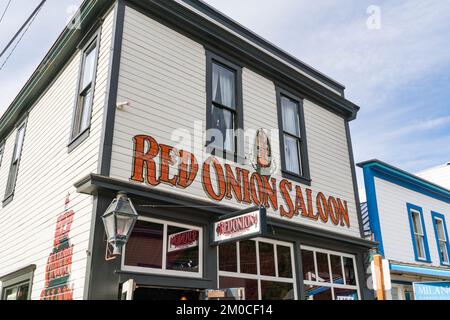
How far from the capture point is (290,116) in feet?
37.5

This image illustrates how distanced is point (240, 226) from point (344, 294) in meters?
4.64

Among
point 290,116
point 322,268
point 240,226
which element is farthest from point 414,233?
point 240,226

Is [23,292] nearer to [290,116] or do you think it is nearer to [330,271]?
[330,271]

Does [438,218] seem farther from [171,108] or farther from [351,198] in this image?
[171,108]

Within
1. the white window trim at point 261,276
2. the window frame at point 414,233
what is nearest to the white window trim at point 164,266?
the white window trim at point 261,276

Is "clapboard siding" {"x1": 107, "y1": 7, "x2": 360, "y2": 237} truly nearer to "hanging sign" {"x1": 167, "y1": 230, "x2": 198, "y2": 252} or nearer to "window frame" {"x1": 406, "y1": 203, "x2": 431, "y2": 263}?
"hanging sign" {"x1": 167, "y1": 230, "x2": 198, "y2": 252}

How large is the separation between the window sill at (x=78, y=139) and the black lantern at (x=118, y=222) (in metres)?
2.15

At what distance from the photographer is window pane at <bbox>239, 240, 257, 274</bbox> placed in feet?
28.7

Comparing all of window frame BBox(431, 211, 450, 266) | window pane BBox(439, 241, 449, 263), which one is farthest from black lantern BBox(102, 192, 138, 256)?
window pane BBox(439, 241, 449, 263)

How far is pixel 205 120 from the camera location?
29.8 feet

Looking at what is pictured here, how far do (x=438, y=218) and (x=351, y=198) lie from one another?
19.9ft

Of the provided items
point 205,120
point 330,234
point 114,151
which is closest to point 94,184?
point 114,151

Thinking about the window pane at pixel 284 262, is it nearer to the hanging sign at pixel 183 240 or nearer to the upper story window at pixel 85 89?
the hanging sign at pixel 183 240

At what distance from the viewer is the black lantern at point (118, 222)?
6.13 metres
